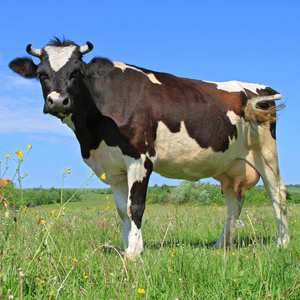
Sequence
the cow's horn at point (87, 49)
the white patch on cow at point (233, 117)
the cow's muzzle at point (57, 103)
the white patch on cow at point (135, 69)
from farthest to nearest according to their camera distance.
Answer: the white patch on cow at point (233, 117) → the white patch on cow at point (135, 69) → the cow's horn at point (87, 49) → the cow's muzzle at point (57, 103)

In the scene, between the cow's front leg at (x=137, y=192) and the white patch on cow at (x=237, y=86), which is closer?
the cow's front leg at (x=137, y=192)

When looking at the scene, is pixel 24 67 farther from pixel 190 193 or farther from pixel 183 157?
pixel 190 193

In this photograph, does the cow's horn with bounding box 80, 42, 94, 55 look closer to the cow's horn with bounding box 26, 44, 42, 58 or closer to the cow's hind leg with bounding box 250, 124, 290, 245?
the cow's horn with bounding box 26, 44, 42, 58

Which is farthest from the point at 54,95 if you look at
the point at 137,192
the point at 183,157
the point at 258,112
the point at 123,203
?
the point at 258,112

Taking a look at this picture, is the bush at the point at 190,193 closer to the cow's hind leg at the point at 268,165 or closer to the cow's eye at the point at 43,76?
the cow's hind leg at the point at 268,165

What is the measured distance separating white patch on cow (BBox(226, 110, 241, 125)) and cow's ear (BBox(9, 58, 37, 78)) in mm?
3475

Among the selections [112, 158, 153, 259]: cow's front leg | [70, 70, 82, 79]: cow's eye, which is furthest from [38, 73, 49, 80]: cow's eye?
[112, 158, 153, 259]: cow's front leg

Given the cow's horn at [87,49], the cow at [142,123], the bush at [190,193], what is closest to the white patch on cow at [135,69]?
the cow at [142,123]

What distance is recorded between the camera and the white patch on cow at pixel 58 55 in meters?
5.51

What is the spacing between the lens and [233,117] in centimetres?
710

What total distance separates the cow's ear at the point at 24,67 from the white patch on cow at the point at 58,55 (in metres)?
0.48

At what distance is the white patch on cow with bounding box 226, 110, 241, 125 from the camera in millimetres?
7048

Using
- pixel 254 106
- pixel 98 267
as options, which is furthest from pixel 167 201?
pixel 98 267

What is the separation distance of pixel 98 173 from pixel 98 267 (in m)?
2.24
